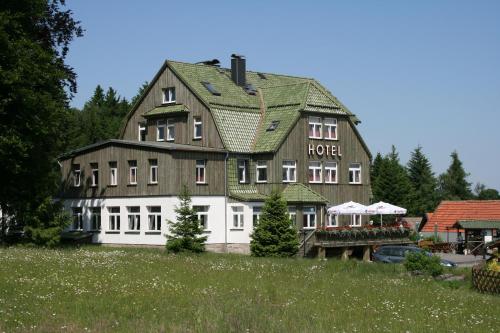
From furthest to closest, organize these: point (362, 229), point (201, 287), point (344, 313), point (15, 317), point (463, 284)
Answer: point (362, 229) < point (463, 284) < point (201, 287) < point (344, 313) < point (15, 317)

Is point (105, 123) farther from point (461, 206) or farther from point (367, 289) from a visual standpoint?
point (367, 289)

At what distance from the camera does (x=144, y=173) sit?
50406 millimetres

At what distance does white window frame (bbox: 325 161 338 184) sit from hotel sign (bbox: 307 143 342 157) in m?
0.66

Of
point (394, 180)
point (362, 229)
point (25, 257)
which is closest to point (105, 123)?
point (394, 180)

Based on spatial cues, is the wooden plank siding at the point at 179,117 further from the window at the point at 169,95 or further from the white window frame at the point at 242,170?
the white window frame at the point at 242,170

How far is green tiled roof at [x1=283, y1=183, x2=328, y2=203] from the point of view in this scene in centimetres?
5178

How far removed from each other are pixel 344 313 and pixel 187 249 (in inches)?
911

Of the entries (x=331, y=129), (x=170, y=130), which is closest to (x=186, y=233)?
(x=170, y=130)

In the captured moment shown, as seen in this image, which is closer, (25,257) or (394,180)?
(25,257)

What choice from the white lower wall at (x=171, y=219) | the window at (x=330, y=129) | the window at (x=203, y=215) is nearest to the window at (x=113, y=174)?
the white lower wall at (x=171, y=219)

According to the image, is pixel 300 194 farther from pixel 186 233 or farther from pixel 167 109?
pixel 167 109

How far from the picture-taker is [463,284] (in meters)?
32.1

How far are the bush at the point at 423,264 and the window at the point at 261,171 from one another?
19.6m

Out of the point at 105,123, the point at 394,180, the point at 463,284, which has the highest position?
the point at 105,123
